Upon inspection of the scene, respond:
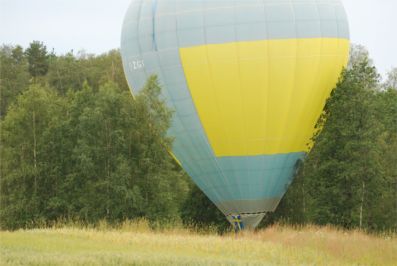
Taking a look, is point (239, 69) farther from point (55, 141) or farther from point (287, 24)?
point (55, 141)

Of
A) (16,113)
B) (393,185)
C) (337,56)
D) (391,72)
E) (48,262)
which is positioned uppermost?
(391,72)

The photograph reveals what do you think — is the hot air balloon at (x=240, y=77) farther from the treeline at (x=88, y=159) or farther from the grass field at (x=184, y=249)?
the grass field at (x=184, y=249)

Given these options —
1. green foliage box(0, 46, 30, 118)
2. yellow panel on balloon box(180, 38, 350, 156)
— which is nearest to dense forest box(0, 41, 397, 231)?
yellow panel on balloon box(180, 38, 350, 156)

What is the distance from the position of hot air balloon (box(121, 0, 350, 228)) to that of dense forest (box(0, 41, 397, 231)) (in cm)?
89

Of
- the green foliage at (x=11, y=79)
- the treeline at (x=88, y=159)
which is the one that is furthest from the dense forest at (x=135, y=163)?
the green foliage at (x=11, y=79)

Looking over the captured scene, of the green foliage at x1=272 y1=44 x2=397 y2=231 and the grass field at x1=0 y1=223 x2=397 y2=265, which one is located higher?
the green foliage at x1=272 y1=44 x2=397 y2=231

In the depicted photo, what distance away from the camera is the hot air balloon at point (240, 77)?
2908 centimetres

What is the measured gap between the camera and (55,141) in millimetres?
31672

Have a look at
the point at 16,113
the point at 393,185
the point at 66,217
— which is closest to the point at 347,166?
the point at 393,185

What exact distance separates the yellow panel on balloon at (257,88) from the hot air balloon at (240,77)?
33 mm

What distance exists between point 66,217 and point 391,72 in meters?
40.4

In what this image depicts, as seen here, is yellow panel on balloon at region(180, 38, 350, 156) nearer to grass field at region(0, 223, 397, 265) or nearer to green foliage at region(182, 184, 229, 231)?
grass field at region(0, 223, 397, 265)

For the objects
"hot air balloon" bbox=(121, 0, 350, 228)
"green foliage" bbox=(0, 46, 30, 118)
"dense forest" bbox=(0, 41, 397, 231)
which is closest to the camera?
"dense forest" bbox=(0, 41, 397, 231)

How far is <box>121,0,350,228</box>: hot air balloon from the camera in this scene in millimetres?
29078
